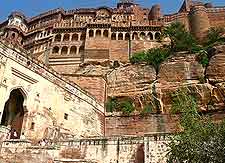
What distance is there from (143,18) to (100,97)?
2722 centimetres

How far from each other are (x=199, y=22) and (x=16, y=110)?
29956 millimetres

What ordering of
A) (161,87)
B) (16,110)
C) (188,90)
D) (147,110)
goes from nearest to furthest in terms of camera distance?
(16,110) → (147,110) → (188,90) → (161,87)

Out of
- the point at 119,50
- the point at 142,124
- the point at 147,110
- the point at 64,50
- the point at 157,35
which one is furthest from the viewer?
the point at 157,35

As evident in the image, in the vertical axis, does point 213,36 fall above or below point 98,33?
below

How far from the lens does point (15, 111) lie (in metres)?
24.1

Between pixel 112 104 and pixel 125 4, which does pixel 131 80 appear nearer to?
pixel 112 104

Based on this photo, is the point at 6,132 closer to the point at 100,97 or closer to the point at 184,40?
the point at 100,97

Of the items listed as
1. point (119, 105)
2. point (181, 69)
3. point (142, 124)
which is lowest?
point (142, 124)

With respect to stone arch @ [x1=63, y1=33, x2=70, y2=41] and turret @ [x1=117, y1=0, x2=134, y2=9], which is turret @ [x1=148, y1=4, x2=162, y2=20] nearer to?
turret @ [x1=117, y1=0, x2=134, y2=9]

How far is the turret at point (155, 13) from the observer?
53750 millimetres

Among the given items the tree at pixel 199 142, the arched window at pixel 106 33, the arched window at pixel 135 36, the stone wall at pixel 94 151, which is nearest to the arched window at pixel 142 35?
the arched window at pixel 135 36

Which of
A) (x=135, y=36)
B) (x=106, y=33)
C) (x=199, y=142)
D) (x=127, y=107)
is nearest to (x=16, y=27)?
(x=106, y=33)

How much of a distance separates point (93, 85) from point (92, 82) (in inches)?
10.7

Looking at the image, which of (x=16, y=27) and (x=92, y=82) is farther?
(x=16, y=27)
